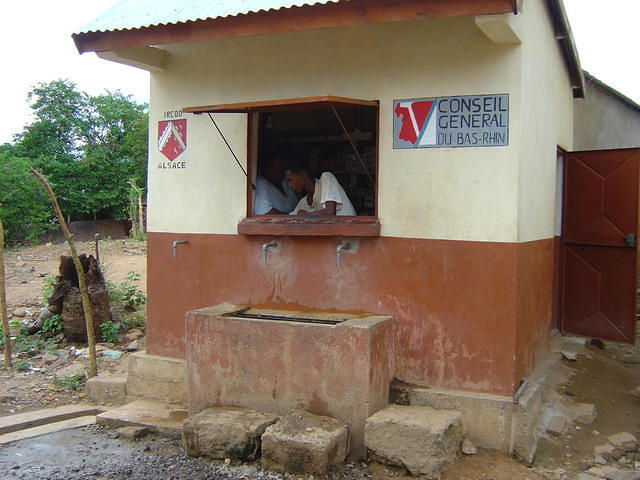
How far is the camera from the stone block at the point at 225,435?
14.1 feet

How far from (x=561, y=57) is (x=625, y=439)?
3905 millimetres

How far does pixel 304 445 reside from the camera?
402cm

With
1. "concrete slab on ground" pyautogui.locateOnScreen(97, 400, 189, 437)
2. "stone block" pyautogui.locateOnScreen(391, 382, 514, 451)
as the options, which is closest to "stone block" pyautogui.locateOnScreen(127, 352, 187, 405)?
"concrete slab on ground" pyautogui.locateOnScreen(97, 400, 189, 437)

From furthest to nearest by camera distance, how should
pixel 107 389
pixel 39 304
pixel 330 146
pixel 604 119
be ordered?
pixel 39 304 < pixel 604 119 < pixel 330 146 < pixel 107 389

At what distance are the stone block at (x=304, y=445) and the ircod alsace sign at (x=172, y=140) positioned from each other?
2686 millimetres

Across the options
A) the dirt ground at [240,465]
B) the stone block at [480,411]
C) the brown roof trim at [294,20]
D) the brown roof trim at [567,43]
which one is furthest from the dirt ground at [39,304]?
the brown roof trim at [567,43]

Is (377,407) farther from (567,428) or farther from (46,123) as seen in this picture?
(46,123)

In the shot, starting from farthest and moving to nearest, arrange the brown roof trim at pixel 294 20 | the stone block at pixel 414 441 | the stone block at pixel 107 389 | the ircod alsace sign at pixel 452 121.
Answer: the stone block at pixel 107 389 → the ircod alsace sign at pixel 452 121 → the stone block at pixel 414 441 → the brown roof trim at pixel 294 20

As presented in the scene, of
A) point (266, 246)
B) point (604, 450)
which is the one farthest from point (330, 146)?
point (604, 450)

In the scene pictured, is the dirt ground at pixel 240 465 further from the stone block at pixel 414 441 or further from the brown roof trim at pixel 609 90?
the brown roof trim at pixel 609 90

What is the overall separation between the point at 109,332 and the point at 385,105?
5.17m

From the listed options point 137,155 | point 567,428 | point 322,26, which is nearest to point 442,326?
point 567,428

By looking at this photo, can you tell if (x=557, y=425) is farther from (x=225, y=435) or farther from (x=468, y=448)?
(x=225, y=435)

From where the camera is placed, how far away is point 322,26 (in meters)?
Answer: 4.23
